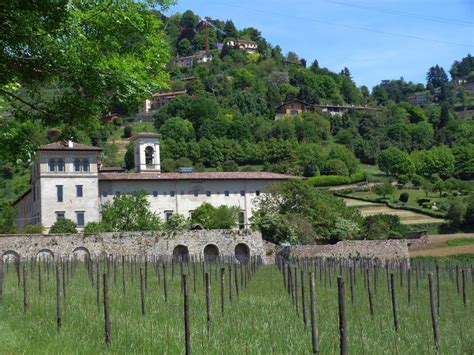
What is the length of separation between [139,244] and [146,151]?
74.6 feet

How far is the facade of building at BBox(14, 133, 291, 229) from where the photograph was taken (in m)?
61.6

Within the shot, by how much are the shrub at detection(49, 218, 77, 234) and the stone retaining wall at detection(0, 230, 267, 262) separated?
24.1ft

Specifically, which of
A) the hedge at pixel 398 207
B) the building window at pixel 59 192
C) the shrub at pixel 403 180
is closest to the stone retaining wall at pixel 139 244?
the building window at pixel 59 192

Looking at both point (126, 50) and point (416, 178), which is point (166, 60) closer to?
point (126, 50)

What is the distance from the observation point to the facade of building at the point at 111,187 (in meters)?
61.6

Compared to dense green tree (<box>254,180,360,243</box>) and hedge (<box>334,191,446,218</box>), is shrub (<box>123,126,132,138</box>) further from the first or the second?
dense green tree (<box>254,180,360,243</box>)

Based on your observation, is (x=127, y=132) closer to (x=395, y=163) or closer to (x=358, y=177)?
(x=358, y=177)

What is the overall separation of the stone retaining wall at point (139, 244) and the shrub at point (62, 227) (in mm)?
7334

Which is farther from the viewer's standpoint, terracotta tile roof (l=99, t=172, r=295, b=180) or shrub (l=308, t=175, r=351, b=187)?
shrub (l=308, t=175, r=351, b=187)

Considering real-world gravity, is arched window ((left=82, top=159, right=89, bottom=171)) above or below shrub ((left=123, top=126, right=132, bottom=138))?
below

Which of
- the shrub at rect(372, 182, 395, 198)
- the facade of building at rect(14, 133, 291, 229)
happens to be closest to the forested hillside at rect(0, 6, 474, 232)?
the shrub at rect(372, 182, 395, 198)

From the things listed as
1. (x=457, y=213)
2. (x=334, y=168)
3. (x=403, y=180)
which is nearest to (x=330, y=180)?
(x=334, y=168)

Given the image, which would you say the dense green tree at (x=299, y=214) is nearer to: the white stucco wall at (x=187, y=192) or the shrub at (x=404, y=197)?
the white stucco wall at (x=187, y=192)

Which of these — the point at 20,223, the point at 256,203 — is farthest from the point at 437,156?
the point at 20,223
